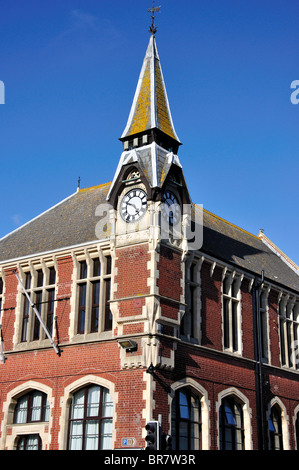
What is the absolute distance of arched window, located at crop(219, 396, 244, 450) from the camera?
88.8 feet

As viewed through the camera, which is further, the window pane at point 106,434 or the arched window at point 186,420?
the arched window at point 186,420

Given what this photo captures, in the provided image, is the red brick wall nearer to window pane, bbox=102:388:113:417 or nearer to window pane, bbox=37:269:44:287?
window pane, bbox=102:388:113:417

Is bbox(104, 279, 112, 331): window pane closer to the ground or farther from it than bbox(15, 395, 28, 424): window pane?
farther from it

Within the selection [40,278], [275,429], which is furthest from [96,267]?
[275,429]

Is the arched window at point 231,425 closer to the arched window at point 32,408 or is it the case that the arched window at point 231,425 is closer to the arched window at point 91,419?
the arched window at point 91,419

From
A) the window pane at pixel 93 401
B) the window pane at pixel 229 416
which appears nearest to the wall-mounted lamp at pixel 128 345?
the window pane at pixel 93 401

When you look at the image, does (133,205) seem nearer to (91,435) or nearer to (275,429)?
(91,435)

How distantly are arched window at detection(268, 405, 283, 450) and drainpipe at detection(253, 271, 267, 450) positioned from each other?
3.39 ft

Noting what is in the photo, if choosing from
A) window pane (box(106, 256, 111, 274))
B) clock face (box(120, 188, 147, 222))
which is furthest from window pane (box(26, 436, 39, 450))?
clock face (box(120, 188, 147, 222))

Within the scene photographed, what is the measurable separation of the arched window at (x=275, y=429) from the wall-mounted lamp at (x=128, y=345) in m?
9.64

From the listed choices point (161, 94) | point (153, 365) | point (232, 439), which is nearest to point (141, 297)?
point (153, 365)

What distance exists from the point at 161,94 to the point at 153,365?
1334 centimetres

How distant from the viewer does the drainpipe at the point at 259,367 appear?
93.6 ft

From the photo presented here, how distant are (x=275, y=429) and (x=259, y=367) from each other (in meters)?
3.23
